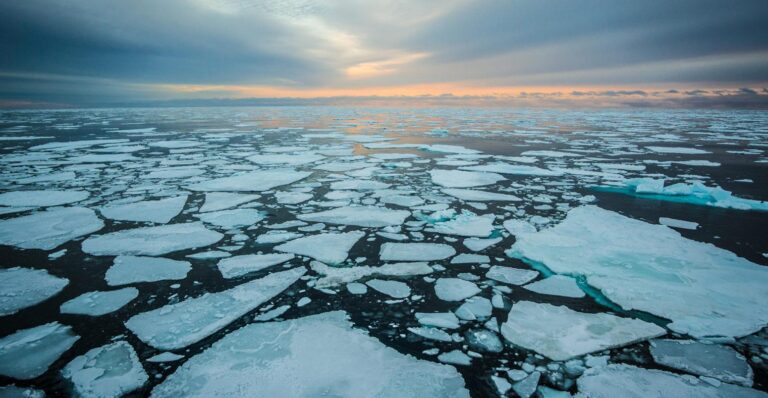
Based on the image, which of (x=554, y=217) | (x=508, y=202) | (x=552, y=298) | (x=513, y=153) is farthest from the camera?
(x=513, y=153)

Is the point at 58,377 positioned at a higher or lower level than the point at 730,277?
lower

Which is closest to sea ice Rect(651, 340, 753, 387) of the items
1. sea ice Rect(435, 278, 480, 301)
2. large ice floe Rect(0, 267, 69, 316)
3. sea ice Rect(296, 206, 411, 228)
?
sea ice Rect(435, 278, 480, 301)

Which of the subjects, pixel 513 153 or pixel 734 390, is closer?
pixel 734 390

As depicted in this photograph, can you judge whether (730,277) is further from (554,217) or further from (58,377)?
(58,377)

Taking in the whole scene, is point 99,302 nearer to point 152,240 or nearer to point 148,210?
point 152,240

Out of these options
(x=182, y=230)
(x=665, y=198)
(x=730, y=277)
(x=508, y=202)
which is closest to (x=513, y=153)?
(x=665, y=198)
